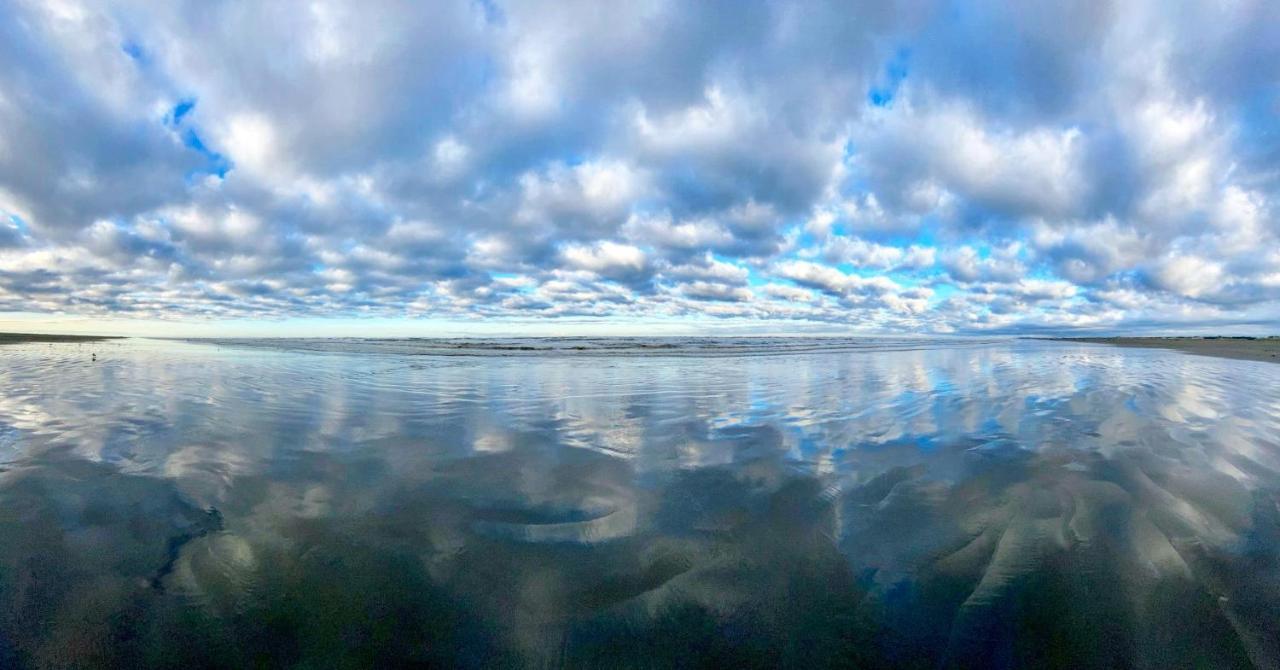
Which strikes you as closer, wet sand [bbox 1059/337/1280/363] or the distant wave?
wet sand [bbox 1059/337/1280/363]

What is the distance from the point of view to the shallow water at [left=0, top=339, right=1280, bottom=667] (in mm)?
2814

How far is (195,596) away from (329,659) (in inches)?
49.5

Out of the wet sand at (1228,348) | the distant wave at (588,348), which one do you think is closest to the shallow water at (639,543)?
the distant wave at (588,348)

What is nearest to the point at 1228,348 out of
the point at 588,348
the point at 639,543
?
the point at 588,348

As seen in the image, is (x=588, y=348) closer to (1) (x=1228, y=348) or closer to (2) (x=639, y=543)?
(2) (x=639, y=543)

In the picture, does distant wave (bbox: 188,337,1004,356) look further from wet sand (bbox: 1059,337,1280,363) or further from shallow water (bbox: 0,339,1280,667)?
shallow water (bbox: 0,339,1280,667)

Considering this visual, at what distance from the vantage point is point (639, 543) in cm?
400

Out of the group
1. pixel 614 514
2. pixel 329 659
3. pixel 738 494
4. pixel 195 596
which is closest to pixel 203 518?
pixel 195 596

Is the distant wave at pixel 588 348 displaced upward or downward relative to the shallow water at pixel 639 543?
upward

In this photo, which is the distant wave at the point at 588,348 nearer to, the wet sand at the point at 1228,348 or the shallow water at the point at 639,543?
the wet sand at the point at 1228,348

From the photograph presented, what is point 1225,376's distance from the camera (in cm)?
1745

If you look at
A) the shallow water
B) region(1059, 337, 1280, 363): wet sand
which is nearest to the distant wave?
region(1059, 337, 1280, 363): wet sand

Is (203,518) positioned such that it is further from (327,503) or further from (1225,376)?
(1225,376)

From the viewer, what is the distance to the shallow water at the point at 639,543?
2814 millimetres
